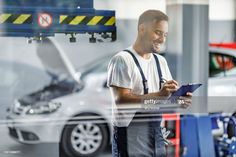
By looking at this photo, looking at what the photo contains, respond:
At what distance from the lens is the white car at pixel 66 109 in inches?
149

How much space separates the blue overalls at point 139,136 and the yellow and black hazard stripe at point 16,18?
0.71 metres

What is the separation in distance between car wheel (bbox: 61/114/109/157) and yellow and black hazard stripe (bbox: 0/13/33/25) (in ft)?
2.54

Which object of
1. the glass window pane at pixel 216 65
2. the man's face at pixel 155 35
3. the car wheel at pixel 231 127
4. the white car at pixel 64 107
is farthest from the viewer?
the car wheel at pixel 231 127

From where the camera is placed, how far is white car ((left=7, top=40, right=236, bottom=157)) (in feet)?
12.5

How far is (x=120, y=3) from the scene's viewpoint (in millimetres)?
3814

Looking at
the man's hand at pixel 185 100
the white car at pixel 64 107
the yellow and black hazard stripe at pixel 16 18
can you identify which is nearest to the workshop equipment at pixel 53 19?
the yellow and black hazard stripe at pixel 16 18

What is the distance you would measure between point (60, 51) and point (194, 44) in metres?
0.94

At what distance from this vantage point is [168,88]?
3.92 m

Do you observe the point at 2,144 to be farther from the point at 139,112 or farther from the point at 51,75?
the point at 139,112

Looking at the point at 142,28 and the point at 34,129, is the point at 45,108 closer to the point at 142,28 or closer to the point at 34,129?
the point at 34,129

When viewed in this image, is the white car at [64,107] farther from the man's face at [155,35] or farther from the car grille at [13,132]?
the man's face at [155,35]

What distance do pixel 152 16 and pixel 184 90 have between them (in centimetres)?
56

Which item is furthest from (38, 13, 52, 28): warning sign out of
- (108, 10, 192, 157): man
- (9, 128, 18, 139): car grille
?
(9, 128, 18, 139): car grille

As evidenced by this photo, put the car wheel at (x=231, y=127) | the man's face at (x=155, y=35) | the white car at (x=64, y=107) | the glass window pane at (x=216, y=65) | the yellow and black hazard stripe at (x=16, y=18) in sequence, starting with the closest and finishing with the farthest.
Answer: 1. the yellow and black hazard stripe at (x=16, y=18)
2. the white car at (x=64, y=107)
3. the man's face at (x=155, y=35)
4. the glass window pane at (x=216, y=65)
5. the car wheel at (x=231, y=127)
